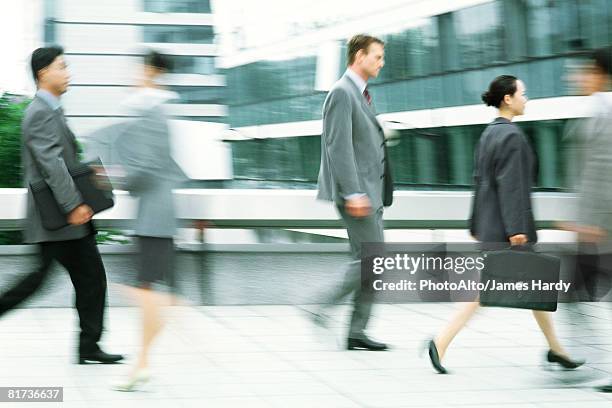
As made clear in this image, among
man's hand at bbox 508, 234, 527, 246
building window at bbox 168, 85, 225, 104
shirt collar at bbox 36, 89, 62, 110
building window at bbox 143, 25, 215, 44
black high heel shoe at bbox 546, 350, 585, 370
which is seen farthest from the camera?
building window at bbox 168, 85, 225, 104

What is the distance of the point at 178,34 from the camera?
1251 centimetres

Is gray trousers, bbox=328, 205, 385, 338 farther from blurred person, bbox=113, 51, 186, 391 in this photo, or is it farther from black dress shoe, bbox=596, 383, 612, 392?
black dress shoe, bbox=596, 383, 612, 392

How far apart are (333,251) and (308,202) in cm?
46

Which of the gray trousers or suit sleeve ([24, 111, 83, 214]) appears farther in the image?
the gray trousers

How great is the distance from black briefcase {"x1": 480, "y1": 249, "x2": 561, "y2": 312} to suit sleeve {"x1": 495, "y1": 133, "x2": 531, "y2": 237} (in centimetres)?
14

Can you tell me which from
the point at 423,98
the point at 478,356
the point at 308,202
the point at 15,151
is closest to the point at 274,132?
the point at 423,98

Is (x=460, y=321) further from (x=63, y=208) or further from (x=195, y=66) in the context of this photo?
(x=195, y=66)

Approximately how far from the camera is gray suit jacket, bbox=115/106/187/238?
5.39 meters

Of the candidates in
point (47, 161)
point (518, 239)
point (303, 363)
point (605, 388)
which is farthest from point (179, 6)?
point (605, 388)

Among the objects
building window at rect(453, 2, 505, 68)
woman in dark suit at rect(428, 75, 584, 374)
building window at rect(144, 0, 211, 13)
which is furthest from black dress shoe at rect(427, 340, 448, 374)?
building window at rect(453, 2, 505, 68)

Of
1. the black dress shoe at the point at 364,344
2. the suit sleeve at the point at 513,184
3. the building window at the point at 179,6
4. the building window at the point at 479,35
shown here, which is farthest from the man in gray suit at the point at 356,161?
the building window at the point at 479,35

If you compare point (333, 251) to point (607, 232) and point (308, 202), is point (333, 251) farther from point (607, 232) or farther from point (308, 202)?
point (607, 232)

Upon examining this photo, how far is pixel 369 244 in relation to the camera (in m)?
6.40

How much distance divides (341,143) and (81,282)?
1616 millimetres
